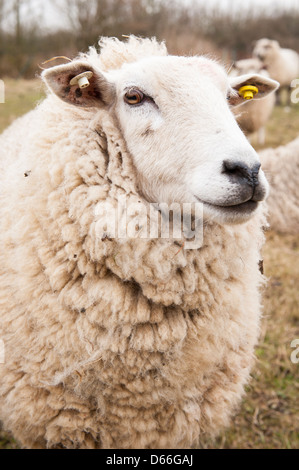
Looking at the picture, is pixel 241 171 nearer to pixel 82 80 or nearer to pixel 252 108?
pixel 82 80

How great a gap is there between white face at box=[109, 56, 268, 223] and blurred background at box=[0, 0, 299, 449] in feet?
1.84

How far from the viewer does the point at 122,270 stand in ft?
5.91

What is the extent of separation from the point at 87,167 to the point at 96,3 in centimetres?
1315

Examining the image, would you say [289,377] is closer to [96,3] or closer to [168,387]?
[168,387]

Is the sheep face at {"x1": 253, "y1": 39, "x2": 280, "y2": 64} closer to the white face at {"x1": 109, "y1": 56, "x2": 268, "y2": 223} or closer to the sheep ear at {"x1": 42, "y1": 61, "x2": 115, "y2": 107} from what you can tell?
the white face at {"x1": 109, "y1": 56, "x2": 268, "y2": 223}

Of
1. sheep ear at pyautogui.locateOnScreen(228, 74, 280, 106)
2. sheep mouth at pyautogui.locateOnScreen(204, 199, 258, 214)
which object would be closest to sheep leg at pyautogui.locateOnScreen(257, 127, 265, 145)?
Result: sheep ear at pyautogui.locateOnScreen(228, 74, 280, 106)

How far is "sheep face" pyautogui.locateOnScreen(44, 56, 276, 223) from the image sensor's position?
5.32 feet

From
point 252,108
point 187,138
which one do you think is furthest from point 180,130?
point 252,108

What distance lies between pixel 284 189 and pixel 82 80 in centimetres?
397

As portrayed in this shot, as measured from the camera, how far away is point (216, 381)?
212 centimetres

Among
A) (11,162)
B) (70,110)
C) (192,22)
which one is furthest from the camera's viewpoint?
(192,22)

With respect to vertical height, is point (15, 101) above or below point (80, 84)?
below

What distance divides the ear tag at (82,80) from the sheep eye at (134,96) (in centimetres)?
20
